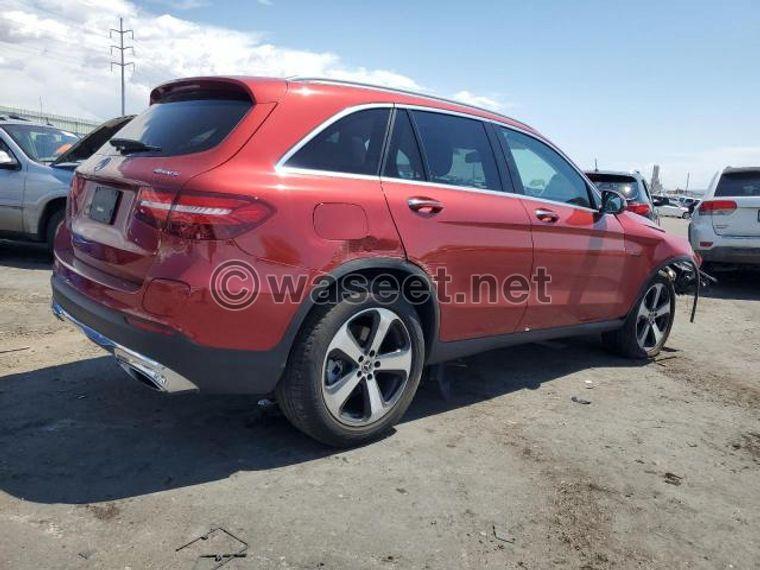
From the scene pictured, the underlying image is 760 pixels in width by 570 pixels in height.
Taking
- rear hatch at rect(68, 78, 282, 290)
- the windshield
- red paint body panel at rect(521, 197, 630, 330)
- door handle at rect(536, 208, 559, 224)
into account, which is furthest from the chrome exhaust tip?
the windshield

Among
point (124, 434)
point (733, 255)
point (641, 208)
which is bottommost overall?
point (124, 434)

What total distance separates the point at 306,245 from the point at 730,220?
781 centimetres

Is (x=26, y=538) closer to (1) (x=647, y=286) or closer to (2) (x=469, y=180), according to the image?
(2) (x=469, y=180)

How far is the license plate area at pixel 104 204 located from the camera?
9.80 ft

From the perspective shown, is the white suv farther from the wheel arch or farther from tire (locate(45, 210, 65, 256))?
tire (locate(45, 210, 65, 256))

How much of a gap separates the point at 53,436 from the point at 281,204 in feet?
5.84

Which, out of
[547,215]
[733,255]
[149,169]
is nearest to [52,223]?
[149,169]

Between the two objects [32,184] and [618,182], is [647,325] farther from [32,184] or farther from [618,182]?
[32,184]

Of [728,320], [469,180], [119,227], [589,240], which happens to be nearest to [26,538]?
[119,227]

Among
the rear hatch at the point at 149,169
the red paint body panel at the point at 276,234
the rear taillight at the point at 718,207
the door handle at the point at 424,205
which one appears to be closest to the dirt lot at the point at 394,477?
the red paint body panel at the point at 276,234

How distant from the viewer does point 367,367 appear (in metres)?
3.22

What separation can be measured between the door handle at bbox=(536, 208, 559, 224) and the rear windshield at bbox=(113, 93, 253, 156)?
6.75 ft

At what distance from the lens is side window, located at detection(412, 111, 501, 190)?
3.54 meters

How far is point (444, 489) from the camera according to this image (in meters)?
2.92
